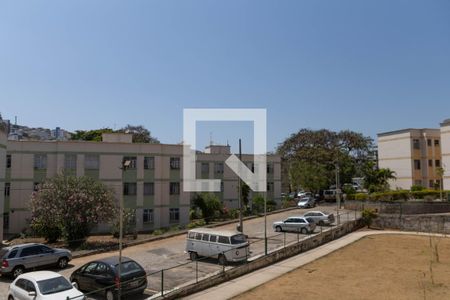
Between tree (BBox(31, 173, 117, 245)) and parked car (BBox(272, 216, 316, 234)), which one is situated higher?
tree (BBox(31, 173, 117, 245))

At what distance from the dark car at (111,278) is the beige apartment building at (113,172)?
17.1 metres

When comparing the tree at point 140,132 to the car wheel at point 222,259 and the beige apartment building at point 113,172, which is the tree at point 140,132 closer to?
the beige apartment building at point 113,172

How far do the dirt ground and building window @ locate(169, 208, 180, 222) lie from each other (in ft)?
61.9

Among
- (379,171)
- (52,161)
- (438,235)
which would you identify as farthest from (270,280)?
(379,171)

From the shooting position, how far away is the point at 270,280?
2141cm

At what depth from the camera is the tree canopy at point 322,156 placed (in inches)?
2404

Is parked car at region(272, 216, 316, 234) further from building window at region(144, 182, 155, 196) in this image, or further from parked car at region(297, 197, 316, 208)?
parked car at region(297, 197, 316, 208)

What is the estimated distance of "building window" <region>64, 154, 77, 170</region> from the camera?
38562 mm

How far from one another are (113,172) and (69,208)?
32.4ft

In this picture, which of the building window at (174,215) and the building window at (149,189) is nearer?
the building window at (149,189)

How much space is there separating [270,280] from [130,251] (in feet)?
36.1

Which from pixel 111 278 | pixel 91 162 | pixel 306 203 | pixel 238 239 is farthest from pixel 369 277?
pixel 306 203

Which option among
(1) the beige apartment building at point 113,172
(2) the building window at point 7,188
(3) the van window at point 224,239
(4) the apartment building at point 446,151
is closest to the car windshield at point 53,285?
(3) the van window at point 224,239

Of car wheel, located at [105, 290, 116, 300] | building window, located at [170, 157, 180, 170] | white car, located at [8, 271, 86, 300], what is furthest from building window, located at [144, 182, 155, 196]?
white car, located at [8, 271, 86, 300]
